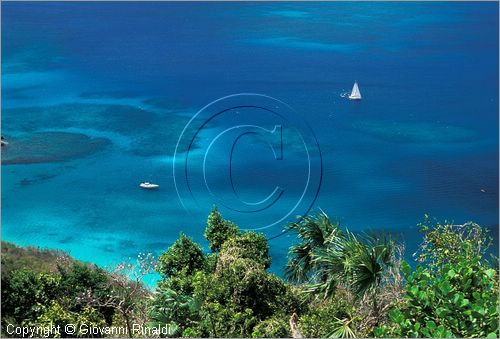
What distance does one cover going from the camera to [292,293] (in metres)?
8.29

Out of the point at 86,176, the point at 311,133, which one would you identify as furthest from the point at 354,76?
the point at 86,176

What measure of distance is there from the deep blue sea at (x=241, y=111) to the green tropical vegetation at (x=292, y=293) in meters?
9.31

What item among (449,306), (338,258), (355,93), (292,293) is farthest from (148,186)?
(449,306)

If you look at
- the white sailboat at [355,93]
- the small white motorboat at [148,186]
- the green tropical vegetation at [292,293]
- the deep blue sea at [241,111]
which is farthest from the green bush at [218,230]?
the white sailboat at [355,93]

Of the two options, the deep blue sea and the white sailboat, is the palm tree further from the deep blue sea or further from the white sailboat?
the white sailboat

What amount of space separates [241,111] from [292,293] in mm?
17390

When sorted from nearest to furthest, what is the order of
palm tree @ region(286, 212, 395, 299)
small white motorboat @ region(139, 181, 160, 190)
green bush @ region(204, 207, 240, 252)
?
palm tree @ region(286, 212, 395, 299), green bush @ region(204, 207, 240, 252), small white motorboat @ region(139, 181, 160, 190)

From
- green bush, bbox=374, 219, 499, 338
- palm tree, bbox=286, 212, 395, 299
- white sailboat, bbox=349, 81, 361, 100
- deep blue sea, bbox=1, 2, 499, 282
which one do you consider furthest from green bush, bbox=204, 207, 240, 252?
white sailboat, bbox=349, 81, 361, 100

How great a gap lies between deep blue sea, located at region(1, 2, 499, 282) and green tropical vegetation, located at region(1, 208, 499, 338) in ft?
30.5

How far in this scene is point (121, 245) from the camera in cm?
2052

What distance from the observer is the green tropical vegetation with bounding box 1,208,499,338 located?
6.13 metres

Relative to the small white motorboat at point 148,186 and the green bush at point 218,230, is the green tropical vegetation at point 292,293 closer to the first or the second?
the green bush at point 218,230

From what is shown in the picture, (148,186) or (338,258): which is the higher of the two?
(148,186)

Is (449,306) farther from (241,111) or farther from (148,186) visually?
(241,111)
